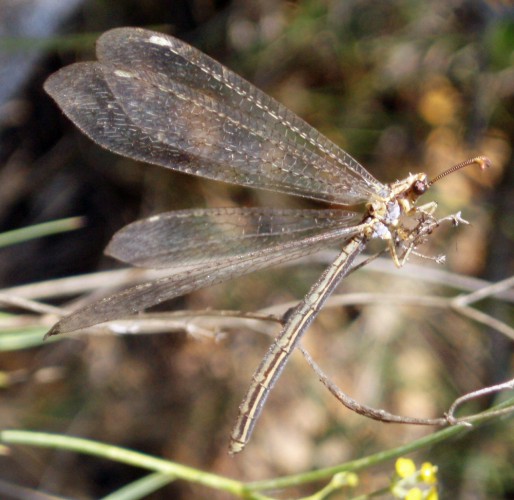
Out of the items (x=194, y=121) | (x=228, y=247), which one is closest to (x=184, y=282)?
(x=228, y=247)

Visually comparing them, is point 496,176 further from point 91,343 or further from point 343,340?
point 91,343

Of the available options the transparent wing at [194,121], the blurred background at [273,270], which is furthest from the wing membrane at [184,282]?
the blurred background at [273,270]

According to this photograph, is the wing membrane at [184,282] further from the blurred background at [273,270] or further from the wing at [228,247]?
the blurred background at [273,270]

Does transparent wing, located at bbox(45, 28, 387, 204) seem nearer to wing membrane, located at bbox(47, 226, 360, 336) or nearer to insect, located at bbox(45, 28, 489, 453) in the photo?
insect, located at bbox(45, 28, 489, 453)

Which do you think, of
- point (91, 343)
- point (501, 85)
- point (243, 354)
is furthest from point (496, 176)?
point (91, 343)

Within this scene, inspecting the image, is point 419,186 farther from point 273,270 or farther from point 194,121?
point 273,270
